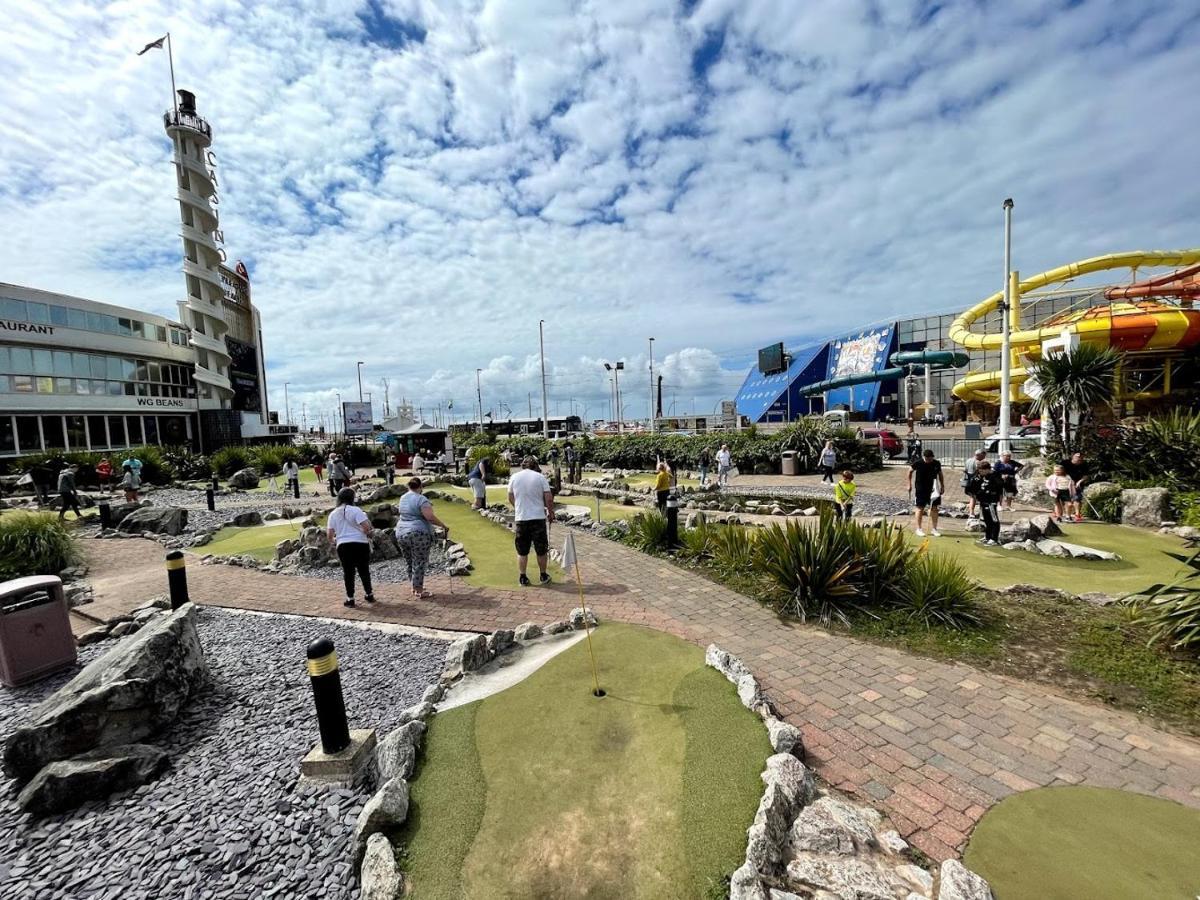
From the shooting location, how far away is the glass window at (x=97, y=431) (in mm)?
30578

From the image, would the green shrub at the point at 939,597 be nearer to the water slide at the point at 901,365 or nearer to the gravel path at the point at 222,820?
the gravel path at the point at 222,820

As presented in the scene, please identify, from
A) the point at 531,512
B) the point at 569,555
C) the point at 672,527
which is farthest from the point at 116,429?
the point at 569,555

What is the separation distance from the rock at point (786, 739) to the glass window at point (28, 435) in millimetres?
39769

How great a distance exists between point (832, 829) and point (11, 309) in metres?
41.4

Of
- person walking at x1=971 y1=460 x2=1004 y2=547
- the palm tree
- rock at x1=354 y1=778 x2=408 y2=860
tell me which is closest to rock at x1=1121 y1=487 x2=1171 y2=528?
person walking at x1=971 y1=460 x2=1004 y2=547

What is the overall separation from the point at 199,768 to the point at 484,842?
7.78 feet

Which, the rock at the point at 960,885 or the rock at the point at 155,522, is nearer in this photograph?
the rock at the point at 960,885

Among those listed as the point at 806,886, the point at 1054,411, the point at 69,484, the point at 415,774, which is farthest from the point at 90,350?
the point at 1054,411

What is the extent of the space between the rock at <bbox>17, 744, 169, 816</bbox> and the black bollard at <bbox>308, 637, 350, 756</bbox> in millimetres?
1317

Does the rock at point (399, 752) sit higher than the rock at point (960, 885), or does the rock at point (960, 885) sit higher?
the rock at point (399, 752)

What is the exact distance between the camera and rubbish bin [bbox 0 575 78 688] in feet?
16.8

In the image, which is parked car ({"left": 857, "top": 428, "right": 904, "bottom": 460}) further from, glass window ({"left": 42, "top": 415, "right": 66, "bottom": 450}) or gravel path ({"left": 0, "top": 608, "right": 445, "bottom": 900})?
glass window ({"left": 42, "top": 415, "right": 66, "bottom": 450})

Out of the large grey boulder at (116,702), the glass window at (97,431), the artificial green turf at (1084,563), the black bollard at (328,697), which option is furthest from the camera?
the glass window at (97,431)

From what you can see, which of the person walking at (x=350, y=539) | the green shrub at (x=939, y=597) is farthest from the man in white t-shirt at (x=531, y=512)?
the green shrub at (x=939, y=597)
